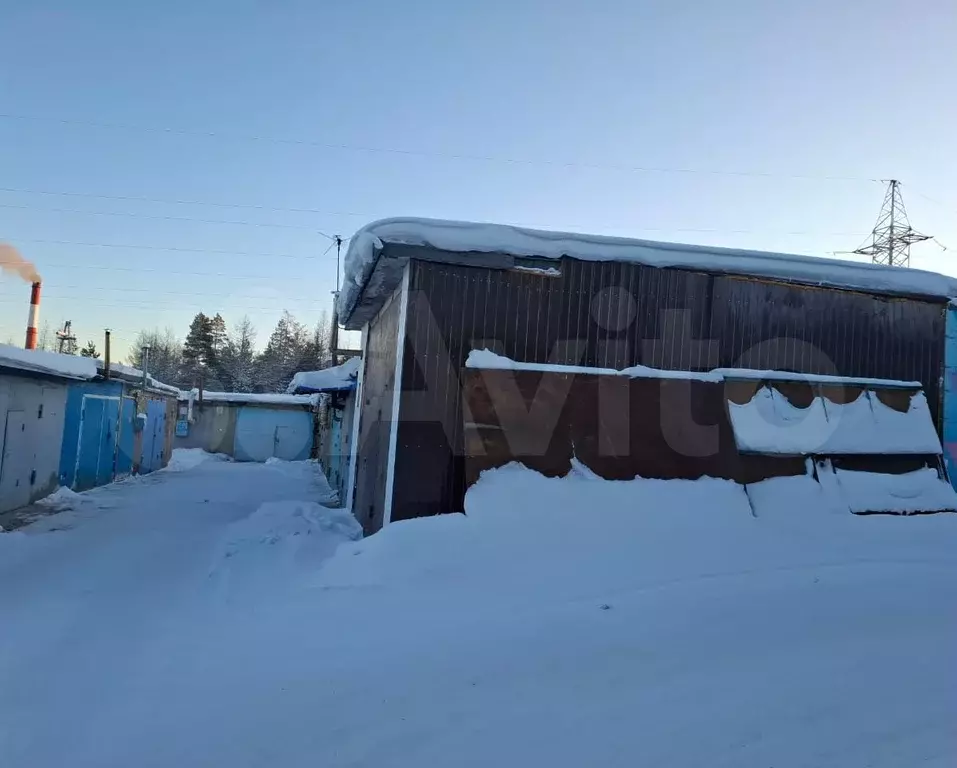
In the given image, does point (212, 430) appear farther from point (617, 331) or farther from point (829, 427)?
point (829, 427)

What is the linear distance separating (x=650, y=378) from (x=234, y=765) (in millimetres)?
5577

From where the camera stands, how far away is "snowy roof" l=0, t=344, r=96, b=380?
9.98 m

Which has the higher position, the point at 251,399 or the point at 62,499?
the point at 251,399

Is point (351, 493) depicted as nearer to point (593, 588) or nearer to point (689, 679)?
point (593, 588)

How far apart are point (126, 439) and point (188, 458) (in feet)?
35.0

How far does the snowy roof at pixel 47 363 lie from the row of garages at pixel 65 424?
2 cm

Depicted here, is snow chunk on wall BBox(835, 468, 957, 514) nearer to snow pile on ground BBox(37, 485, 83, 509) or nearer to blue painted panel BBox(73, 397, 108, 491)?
snow pile on ground BBox(37, 485, 83, 509)

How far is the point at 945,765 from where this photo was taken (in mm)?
2801

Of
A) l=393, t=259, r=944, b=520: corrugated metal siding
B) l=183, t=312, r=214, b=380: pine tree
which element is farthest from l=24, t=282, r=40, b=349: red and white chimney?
l=183, t=312, r=214, b=380: pine tree

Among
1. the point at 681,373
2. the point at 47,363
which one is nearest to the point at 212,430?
the point at 47,363

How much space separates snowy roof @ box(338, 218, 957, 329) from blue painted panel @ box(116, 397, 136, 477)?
465 inches

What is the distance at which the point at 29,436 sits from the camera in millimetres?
11750

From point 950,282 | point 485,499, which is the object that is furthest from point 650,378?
point 950,282

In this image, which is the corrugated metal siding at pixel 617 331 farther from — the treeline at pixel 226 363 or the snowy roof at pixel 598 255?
the treeline at pixel 226 363
